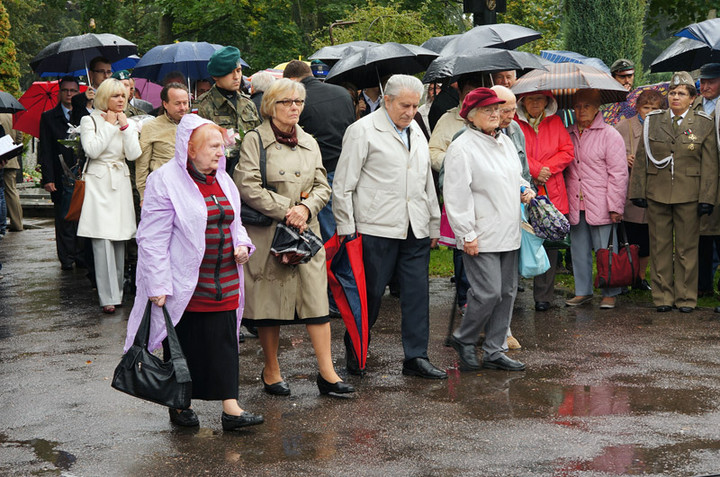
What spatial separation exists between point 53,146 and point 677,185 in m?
6.98

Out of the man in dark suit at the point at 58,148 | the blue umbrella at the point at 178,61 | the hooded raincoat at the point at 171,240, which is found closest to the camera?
the hooded raincoat at the point at 171,240

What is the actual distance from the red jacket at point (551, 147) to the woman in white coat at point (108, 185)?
3.62 m

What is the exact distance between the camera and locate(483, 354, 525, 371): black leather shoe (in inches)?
287

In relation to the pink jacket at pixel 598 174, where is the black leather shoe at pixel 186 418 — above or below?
below

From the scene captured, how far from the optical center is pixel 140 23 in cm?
3794

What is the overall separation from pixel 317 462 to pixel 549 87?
4815 mm

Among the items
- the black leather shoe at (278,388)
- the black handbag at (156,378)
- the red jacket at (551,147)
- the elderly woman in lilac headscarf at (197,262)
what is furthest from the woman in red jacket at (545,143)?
the black handbag at (156,378)

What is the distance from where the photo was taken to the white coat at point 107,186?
385 inches

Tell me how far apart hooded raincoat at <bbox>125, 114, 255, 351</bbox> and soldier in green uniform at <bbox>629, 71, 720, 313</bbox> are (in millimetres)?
5324

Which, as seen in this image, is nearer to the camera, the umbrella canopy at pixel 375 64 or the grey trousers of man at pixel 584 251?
the umbrella canopy at pixel 375 64

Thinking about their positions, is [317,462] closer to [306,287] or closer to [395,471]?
[395,471]

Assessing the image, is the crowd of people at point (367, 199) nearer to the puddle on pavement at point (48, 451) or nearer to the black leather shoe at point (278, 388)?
the black leather shoe at point (278, 388)

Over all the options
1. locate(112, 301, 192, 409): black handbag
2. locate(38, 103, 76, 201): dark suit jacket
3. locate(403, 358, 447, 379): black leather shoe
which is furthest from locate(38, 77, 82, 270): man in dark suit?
locate(112, 301, 192, 409): black handbag

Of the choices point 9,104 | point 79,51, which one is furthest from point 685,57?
point 9,104
